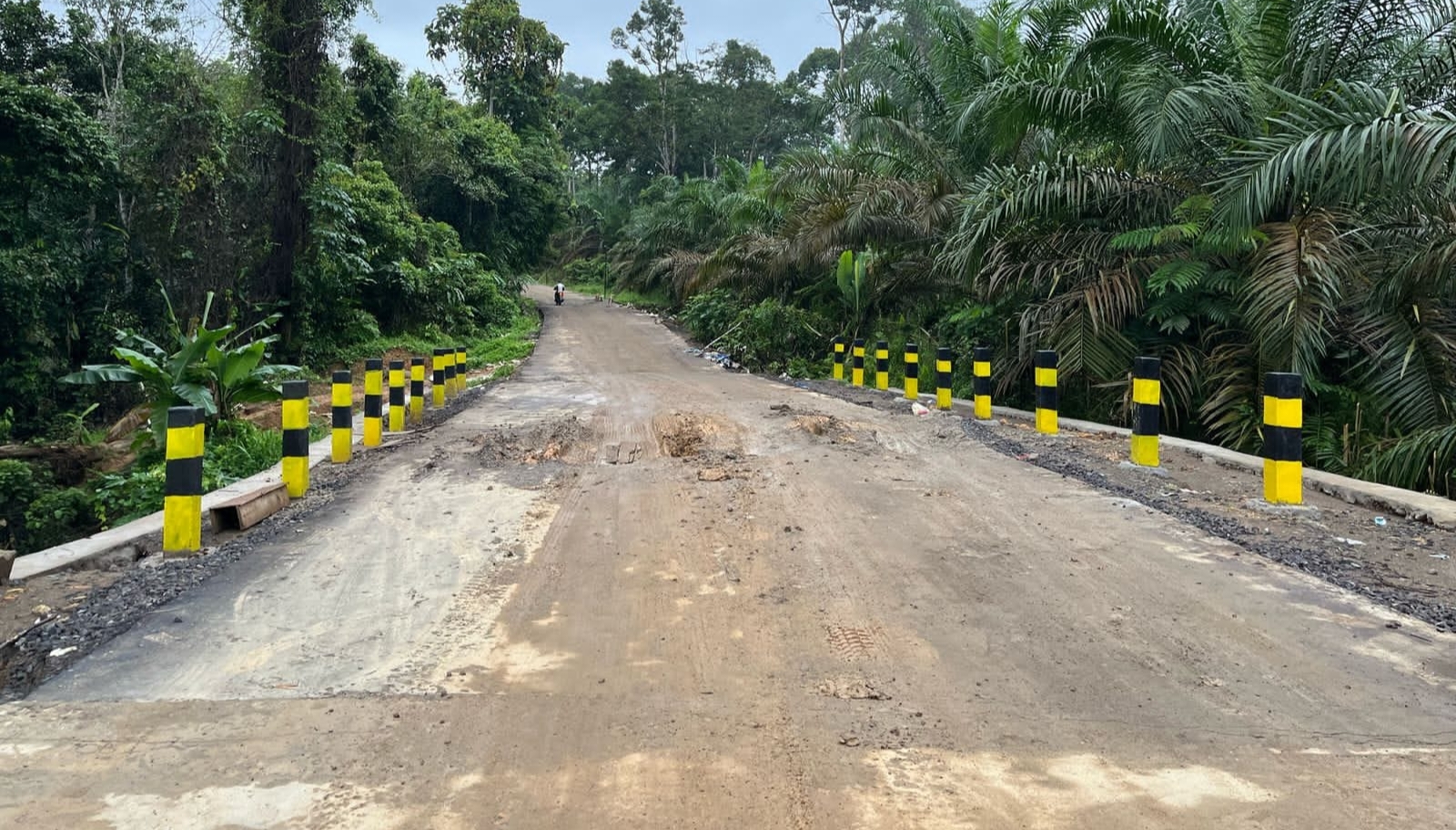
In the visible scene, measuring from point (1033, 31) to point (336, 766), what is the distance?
1427 cm

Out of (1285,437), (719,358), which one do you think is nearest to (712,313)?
(719,358)

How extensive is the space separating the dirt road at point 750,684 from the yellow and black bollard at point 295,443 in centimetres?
86

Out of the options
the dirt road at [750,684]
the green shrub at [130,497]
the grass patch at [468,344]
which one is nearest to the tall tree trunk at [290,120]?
the grass patch at [468,344]

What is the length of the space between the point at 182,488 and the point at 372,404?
4064 mm

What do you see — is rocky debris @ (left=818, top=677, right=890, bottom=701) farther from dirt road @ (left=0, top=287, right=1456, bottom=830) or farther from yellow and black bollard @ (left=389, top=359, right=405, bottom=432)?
yellow and black bollard @ (left=389, top=359, right=405, bottom=432)

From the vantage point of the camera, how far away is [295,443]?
23.0 feet

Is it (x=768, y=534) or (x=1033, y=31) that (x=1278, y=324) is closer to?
(x=768, y=534)

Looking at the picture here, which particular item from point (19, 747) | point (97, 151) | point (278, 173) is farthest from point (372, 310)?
point (19, 747)

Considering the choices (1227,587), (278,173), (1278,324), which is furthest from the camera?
(278,173)

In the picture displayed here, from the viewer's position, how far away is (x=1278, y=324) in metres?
8.77

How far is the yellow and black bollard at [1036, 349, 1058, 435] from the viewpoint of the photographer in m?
9.55

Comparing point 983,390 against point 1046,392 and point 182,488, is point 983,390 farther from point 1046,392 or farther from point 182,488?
point 182,488

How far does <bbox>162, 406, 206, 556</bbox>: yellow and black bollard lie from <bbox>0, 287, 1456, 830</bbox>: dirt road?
488mm

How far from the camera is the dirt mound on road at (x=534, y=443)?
8.29 m
